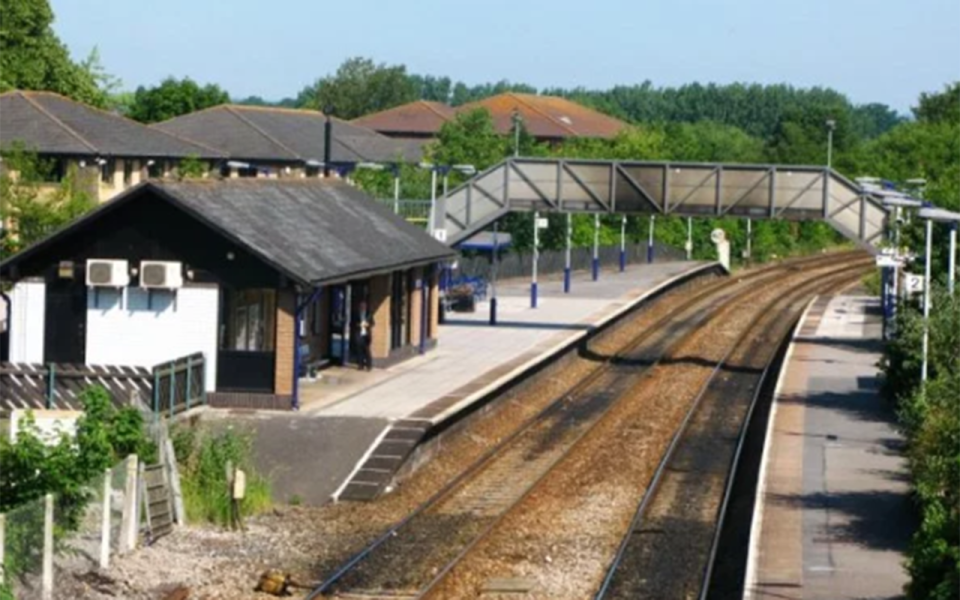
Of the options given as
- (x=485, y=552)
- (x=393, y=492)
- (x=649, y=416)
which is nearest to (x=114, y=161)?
(x=649, y=416)

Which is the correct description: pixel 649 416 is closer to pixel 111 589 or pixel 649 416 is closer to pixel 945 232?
pixel 945 232

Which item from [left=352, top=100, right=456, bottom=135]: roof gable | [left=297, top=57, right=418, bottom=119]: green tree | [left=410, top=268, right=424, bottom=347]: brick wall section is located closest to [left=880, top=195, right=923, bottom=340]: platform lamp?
[left=410, top=268, right=424, bottom=347]: brick wall section

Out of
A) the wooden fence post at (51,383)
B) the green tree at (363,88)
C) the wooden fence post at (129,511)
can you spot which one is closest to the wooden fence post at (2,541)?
the wooden fence post at (129,511)

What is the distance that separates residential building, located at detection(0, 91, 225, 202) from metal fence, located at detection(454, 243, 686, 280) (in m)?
10.6

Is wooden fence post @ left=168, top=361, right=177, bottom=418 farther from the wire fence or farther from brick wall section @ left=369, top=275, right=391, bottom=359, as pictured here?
brick wall section @ left=369, top=275, right=391, bottom=359

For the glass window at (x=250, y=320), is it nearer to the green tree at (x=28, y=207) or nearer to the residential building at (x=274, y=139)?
the green tree at (x=28, y=207)

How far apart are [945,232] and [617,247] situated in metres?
44.2

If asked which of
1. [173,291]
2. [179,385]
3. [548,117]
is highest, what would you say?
[548,117]

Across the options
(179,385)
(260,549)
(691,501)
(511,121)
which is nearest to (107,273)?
(179,385)

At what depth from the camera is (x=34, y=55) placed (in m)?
92.8

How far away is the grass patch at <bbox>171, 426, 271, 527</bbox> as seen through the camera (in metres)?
27.2

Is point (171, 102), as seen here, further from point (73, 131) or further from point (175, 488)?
point (175, 488)

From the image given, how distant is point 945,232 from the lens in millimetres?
43406

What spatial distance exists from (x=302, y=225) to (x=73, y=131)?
2982cm
